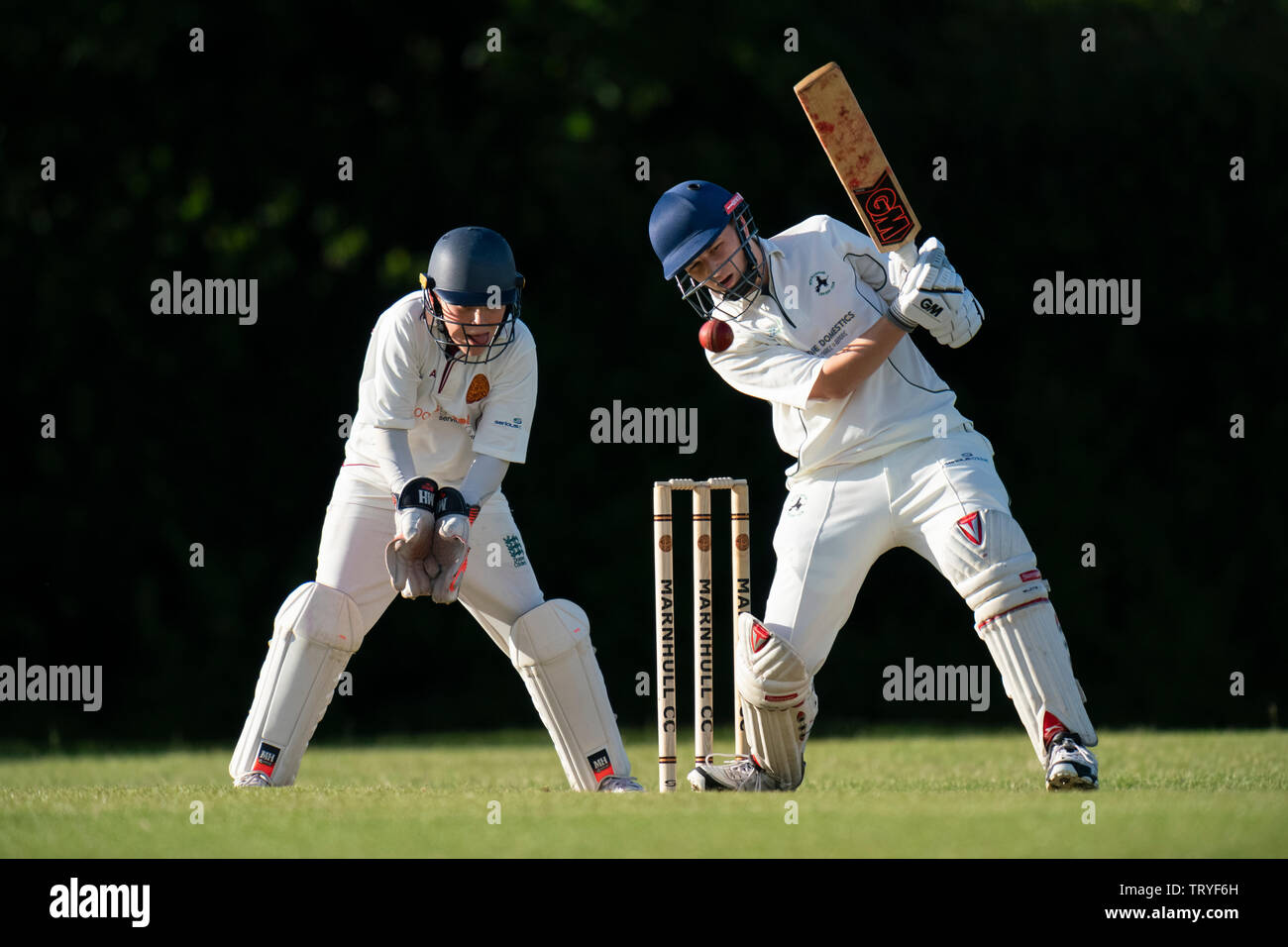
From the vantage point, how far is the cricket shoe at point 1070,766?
12.5 feet

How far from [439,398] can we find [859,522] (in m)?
1.16

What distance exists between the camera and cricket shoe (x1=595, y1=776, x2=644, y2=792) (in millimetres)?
4418

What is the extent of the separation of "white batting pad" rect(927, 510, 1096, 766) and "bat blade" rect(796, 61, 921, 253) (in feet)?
2.42

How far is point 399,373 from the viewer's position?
14.4 ft

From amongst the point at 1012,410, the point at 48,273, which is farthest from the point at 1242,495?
the point at 48,273

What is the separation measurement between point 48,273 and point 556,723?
433cm

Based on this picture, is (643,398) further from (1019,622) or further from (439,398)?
(1019,622)

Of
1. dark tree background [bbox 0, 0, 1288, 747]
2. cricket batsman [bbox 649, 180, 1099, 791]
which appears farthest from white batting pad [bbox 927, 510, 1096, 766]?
dark tree background [bbox 0, 0, 1288, 747]

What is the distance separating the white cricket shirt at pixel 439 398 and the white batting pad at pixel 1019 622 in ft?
3.86

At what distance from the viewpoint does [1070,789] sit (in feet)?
12.6

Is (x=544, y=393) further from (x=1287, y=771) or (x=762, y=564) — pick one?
(x=1287, y=771)

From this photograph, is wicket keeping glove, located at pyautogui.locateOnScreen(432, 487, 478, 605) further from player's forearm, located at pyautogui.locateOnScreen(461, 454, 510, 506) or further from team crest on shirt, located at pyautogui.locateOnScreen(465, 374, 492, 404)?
team crest on shirt, located at pyautogui.locateOnScreen(465, 374, 492, 404)

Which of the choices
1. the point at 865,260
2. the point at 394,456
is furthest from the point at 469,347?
the point at 865,260

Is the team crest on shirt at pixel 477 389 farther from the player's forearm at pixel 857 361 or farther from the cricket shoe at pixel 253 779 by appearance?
the cricket shoe at pixel 253 779
